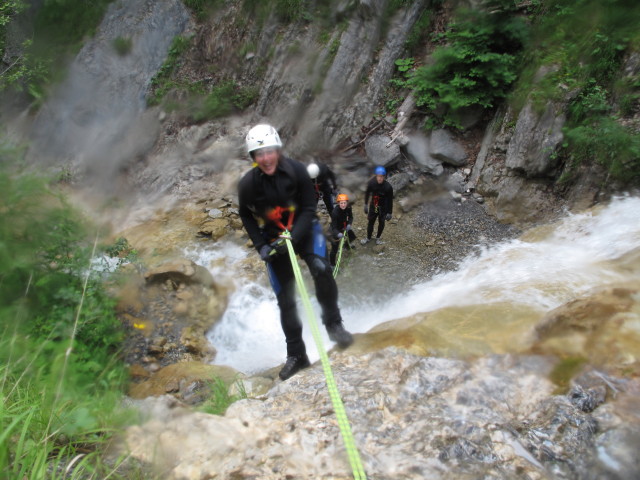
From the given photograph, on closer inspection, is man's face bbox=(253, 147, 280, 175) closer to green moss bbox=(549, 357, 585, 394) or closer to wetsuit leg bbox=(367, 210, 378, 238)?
green moss bbox=(549, 357, 585, 394)

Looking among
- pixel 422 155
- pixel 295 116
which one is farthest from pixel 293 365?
pixel 295 116

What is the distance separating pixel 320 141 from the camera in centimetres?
1159

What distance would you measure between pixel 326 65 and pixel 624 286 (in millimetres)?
10005

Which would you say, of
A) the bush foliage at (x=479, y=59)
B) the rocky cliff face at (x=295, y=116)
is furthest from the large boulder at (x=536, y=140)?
the bush foliage at (x=479, y=59)

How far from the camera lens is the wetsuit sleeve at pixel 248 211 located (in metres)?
3.58

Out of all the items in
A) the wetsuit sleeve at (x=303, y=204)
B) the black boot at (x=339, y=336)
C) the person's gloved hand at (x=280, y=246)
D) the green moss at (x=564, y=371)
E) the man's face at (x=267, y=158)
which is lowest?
the green moss at (x=564, y=371)

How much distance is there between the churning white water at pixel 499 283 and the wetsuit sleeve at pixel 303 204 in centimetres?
230

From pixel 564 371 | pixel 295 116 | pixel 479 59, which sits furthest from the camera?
pixel 295 116

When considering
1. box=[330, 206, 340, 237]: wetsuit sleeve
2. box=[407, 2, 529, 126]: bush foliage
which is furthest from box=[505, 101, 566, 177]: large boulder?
box=[330, 206, 340, 237]: wetsuit sleeve

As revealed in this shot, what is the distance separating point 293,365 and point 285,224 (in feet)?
4.69

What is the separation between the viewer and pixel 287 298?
3.91 metres

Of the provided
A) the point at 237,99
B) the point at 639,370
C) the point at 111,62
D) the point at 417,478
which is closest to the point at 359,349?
the point at 417,478

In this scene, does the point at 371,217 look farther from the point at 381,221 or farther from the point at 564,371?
the point at 564,371

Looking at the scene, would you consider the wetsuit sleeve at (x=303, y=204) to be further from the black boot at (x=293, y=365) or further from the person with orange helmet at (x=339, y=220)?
the person with orange helmet at (x=339, y=220)
